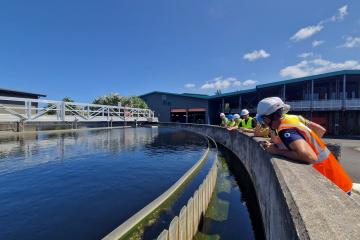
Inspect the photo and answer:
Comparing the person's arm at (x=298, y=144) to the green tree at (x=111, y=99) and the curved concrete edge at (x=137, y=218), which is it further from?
the green tree at (x=111, y=99)

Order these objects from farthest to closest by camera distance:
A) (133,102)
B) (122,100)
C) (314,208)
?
(122,100), (133,102), (314,208)

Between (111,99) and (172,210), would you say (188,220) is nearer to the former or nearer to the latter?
(172,210)

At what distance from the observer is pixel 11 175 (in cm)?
880

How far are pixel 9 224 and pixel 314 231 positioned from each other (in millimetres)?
6422

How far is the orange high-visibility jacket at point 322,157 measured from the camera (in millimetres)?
2816

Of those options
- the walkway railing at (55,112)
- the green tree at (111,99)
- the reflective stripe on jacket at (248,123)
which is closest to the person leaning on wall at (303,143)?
the reflective stripe on jacket at (248,123)

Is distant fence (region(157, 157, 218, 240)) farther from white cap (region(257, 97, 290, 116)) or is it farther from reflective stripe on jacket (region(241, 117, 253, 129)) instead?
reflective stripe on jacket (region(241, 117, 253, 129))

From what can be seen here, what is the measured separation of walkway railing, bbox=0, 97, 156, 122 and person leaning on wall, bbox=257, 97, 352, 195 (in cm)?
2175

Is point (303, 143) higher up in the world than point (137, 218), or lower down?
higher up

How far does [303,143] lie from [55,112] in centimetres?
3438

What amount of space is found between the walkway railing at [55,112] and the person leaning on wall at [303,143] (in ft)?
71.4

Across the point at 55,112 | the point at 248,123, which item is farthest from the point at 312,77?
the point at 55,112

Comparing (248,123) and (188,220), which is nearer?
(188,220)

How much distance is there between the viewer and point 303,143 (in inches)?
108
